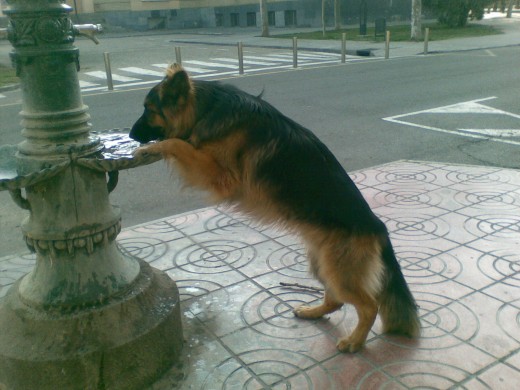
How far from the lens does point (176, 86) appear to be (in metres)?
3.21

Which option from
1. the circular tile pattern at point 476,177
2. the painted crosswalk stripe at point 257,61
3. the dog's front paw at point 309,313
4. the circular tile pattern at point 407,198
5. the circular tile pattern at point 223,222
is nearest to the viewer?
the dog's front paw at point 309,313

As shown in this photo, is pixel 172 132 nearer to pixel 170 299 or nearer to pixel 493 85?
pixel 170 299

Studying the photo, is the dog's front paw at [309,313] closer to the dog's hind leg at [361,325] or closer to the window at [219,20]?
the dog's hind leg at [361,325]

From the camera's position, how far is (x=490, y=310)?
3.65 metres

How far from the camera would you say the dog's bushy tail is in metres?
3.32

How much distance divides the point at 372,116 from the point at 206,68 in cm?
1047

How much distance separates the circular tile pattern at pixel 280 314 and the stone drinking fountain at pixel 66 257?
2.22 ft

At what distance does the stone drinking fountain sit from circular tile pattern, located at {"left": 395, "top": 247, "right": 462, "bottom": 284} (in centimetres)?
201

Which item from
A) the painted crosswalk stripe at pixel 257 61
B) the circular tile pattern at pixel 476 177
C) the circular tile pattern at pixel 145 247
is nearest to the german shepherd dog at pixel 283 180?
the circular tile pattern at pixel 145 247

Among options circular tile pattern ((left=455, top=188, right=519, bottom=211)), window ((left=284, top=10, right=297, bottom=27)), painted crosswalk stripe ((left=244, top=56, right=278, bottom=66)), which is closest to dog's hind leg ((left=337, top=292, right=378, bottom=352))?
circular tile pattern ((left=455, top=188, right=519, bottom=211))

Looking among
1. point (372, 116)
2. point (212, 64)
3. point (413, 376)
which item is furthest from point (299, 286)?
point (212, 64)

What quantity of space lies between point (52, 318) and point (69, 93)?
1274 millimetres

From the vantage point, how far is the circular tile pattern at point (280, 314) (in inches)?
141

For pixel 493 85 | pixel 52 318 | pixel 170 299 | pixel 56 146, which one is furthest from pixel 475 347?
pixel 493 85
